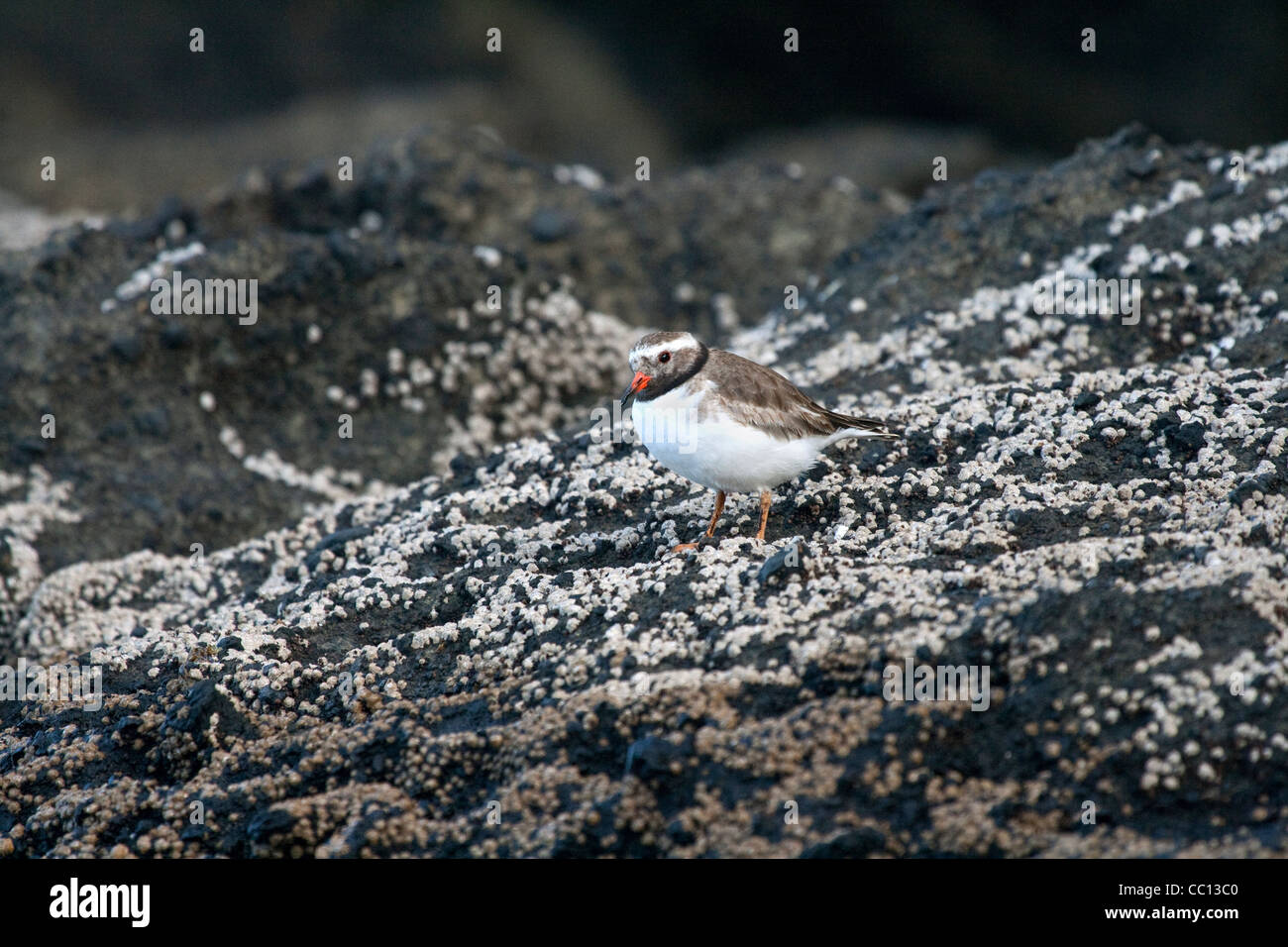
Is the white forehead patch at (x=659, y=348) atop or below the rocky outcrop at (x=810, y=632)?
atop

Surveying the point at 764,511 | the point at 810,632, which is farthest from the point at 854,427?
the point at 810,632

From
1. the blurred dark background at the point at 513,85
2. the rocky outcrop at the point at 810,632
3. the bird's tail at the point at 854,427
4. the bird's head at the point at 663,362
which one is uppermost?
the blurred dark background at the point at 513,85

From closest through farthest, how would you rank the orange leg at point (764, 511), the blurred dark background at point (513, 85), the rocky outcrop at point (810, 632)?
the rocky outcrop at point (810, 632), the orange leg at point (764, 511), the blurred dark background at point (513, 85)

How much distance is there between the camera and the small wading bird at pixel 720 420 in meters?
8.34

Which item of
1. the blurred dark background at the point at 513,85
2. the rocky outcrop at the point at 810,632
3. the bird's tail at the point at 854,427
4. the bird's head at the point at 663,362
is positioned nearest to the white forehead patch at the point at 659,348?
the bird's head at the point at 663,362

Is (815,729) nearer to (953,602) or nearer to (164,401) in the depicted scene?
(953,602)

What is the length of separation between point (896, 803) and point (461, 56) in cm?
2557

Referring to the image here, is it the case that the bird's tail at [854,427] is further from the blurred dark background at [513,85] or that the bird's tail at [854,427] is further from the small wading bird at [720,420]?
the blurred dark background at [513,85]

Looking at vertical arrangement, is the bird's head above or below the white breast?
above

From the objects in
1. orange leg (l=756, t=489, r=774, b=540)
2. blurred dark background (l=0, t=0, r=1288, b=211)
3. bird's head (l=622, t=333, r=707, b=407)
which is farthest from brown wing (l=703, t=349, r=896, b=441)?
blurred dark background (l=0, t=0, r=1288, b=211)

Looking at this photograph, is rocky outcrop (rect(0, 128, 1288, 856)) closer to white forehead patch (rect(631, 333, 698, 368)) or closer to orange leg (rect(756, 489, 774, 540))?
orange leg (rect(756, 489, 774, 540))

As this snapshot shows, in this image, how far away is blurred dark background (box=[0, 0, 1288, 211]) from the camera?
2658 centimetres

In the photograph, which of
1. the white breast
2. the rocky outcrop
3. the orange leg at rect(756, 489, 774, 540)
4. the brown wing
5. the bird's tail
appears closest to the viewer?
the rocky outcrop
